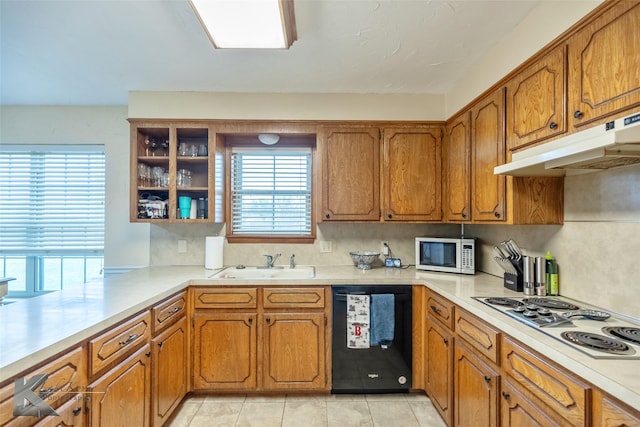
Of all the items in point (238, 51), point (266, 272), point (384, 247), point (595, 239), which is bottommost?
point (266, 272)

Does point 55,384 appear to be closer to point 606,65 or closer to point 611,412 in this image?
point 611,412

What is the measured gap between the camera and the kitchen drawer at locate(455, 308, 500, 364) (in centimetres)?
139

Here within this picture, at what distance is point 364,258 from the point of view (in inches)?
103

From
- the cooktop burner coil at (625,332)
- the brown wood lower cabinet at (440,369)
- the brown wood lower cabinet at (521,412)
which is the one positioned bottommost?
the brown wood lower cabinet at (440,369)

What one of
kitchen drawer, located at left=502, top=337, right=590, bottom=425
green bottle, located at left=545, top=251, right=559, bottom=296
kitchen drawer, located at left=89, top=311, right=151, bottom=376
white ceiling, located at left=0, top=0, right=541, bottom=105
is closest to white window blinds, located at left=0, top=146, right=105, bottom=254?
white ceiling, located at left=0, top=0, right=541, bottom=105

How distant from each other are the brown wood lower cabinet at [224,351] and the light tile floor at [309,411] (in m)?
0.12

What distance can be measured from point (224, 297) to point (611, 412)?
6.90 feet

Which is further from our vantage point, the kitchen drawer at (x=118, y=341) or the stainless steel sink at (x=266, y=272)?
the stainless steel sink at (x=266, y=272)

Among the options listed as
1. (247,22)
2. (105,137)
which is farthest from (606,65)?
(105,137)

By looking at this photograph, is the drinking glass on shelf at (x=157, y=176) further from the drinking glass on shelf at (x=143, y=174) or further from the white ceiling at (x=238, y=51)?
the white ceiling at (x=238, y=51)

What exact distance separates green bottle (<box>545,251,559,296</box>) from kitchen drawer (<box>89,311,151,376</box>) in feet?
7.66

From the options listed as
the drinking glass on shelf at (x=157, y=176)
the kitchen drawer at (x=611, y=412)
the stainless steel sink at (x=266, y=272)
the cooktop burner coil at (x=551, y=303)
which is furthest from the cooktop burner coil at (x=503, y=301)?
the drinking glass on shelf at (x=157, y=176)

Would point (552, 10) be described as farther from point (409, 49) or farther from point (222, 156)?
point (222, 156)

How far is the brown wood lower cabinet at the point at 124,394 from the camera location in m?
1.27
